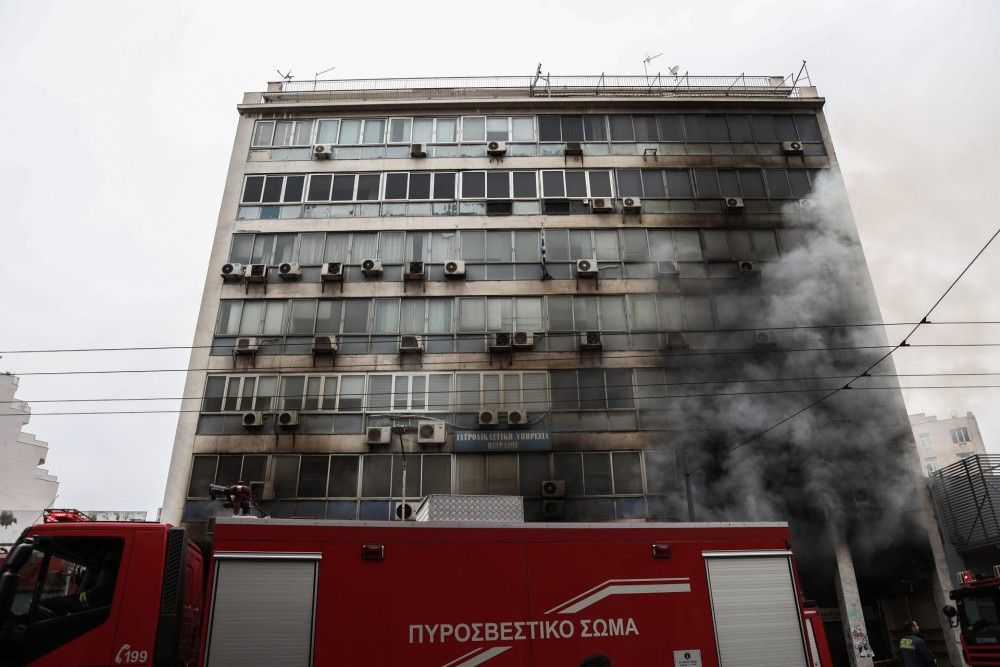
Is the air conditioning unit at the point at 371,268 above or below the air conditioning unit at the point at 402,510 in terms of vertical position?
above

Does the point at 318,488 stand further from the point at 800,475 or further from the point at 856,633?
the point at 856,633

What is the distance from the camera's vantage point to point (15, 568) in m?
5.91

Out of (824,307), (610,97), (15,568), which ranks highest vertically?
(610,97)

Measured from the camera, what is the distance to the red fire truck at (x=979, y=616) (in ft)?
35.9

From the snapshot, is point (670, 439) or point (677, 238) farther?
point (677, 238)

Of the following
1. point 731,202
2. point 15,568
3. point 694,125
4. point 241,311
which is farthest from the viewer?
point 694,125

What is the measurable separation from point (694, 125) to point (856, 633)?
60.3 ft

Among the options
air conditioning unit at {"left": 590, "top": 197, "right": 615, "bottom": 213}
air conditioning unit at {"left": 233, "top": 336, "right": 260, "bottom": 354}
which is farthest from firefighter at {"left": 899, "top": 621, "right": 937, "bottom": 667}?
air conditioning unit at {"left": 233, "top": 336, "right": 260, "bottom": 354}

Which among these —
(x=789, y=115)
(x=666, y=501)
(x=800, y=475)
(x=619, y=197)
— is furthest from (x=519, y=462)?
(x=789, y=115)

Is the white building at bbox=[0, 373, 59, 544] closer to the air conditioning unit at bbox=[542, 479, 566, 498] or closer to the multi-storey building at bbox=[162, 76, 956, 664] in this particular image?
the multi-storey building at bbox=[162, 76, 956, 664]

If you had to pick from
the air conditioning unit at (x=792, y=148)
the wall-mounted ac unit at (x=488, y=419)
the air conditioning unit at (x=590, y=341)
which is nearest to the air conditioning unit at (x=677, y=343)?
the air conditioning unit at (x=590, y=341)

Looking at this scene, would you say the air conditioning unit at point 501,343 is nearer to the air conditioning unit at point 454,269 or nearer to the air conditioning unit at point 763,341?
the air conditioning unit at point 454,269

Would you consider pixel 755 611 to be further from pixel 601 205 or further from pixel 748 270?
pixel 601 205

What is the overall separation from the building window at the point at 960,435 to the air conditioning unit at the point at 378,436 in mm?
57903
